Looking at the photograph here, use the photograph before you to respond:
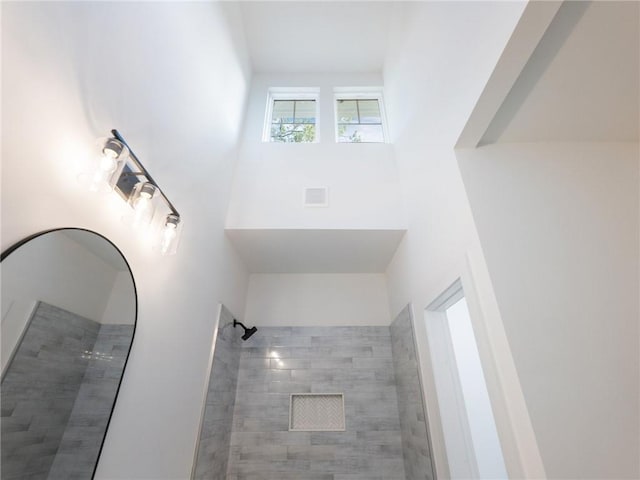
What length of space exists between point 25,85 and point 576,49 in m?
1.90

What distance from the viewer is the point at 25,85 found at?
2.36ft

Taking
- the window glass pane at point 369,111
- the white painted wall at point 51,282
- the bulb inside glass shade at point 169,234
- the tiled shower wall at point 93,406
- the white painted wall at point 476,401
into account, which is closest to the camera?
the white painted wall at point 51,282

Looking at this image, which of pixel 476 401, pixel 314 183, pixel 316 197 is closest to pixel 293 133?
pixel 314 183

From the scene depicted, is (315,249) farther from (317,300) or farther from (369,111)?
(369,111)

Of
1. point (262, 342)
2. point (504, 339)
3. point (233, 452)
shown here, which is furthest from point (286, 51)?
point (233, 452)

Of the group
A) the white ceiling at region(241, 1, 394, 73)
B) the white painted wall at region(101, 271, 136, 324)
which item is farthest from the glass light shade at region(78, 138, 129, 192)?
the white ceiling at region(241, 1, 394, 73)

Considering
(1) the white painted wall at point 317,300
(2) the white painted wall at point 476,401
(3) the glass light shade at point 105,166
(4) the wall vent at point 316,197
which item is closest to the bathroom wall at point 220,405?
(1) the white painted wall at point 317,300

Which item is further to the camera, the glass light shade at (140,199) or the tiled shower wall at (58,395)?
the glass light shade at (140,199)

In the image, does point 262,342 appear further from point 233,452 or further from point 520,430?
point 520,430

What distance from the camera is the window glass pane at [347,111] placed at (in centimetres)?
328

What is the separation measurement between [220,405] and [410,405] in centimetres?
155

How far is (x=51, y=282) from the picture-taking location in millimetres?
817

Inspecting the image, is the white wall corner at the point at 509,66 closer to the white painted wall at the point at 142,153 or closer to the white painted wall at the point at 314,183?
the white painted wall at the point at 314,183

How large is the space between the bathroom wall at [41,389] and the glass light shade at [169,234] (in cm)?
46
